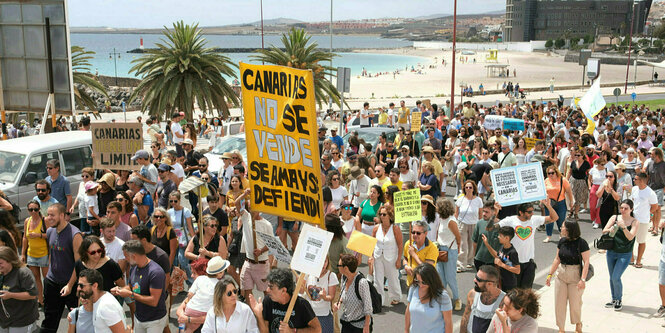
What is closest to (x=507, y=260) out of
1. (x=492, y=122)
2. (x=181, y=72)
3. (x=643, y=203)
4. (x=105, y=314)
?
(x=643, y=203)

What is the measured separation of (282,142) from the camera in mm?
6512

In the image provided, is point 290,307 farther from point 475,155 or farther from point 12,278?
point 475,155

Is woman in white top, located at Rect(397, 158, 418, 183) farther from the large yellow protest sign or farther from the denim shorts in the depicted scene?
the denim shorts

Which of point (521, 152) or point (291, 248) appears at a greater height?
point (521, 152)

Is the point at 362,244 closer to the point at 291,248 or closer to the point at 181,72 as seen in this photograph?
the point at 291,248

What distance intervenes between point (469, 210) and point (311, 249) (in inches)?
199

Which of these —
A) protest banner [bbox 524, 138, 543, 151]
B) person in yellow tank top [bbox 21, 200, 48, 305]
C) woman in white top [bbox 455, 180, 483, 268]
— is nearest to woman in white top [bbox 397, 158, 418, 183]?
woman in white top [bbox 455, 180, 483, 268]

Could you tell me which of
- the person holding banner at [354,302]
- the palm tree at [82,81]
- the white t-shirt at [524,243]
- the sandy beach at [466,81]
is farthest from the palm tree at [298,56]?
the sandy beach at [466,81]

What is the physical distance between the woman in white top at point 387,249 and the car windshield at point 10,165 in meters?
6.87

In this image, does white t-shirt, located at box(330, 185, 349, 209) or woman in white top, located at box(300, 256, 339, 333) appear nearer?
woman in white top, located at box(300, 256, 339, 333)

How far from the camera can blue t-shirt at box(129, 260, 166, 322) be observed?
6.70m

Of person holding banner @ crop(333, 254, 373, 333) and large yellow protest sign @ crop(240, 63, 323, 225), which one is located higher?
large yellow protest sign @ crop(240, 63, 323, 225)

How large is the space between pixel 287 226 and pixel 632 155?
8.82 meters

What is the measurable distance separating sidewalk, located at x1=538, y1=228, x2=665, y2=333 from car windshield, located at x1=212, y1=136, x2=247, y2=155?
9295 millimetres
